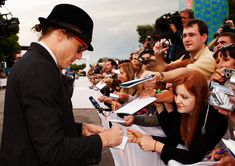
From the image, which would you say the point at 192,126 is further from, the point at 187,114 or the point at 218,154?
the point at 218,154

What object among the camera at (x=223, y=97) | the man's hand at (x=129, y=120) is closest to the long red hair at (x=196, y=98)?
the camera at (x=223, y=97)

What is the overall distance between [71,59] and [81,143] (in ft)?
1.62

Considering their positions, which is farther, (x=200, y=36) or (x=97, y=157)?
(x=200, y=36)

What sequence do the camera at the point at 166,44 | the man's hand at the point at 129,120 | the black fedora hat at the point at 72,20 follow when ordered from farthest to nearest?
the camera at the point at 166,44 → the man's hand at the point at 129,120 → the black fedora hat at the point at 72,20

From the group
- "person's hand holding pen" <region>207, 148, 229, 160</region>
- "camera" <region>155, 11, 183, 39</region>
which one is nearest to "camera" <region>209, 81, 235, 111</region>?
"person's hand holding pen" <region>207, 148, 229, 160</region>

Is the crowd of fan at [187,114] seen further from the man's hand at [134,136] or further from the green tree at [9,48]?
the green tree at [9,48]

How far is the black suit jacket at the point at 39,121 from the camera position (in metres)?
1.76

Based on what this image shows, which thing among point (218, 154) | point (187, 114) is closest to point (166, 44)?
point (187, 114)

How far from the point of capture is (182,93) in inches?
102

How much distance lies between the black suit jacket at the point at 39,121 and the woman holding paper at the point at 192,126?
747mm

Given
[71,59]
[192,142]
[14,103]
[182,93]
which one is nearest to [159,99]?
[182,93]

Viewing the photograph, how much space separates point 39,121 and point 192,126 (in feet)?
3.82

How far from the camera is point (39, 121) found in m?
1.75

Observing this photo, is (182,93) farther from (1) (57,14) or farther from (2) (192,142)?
(1) (57,14)
